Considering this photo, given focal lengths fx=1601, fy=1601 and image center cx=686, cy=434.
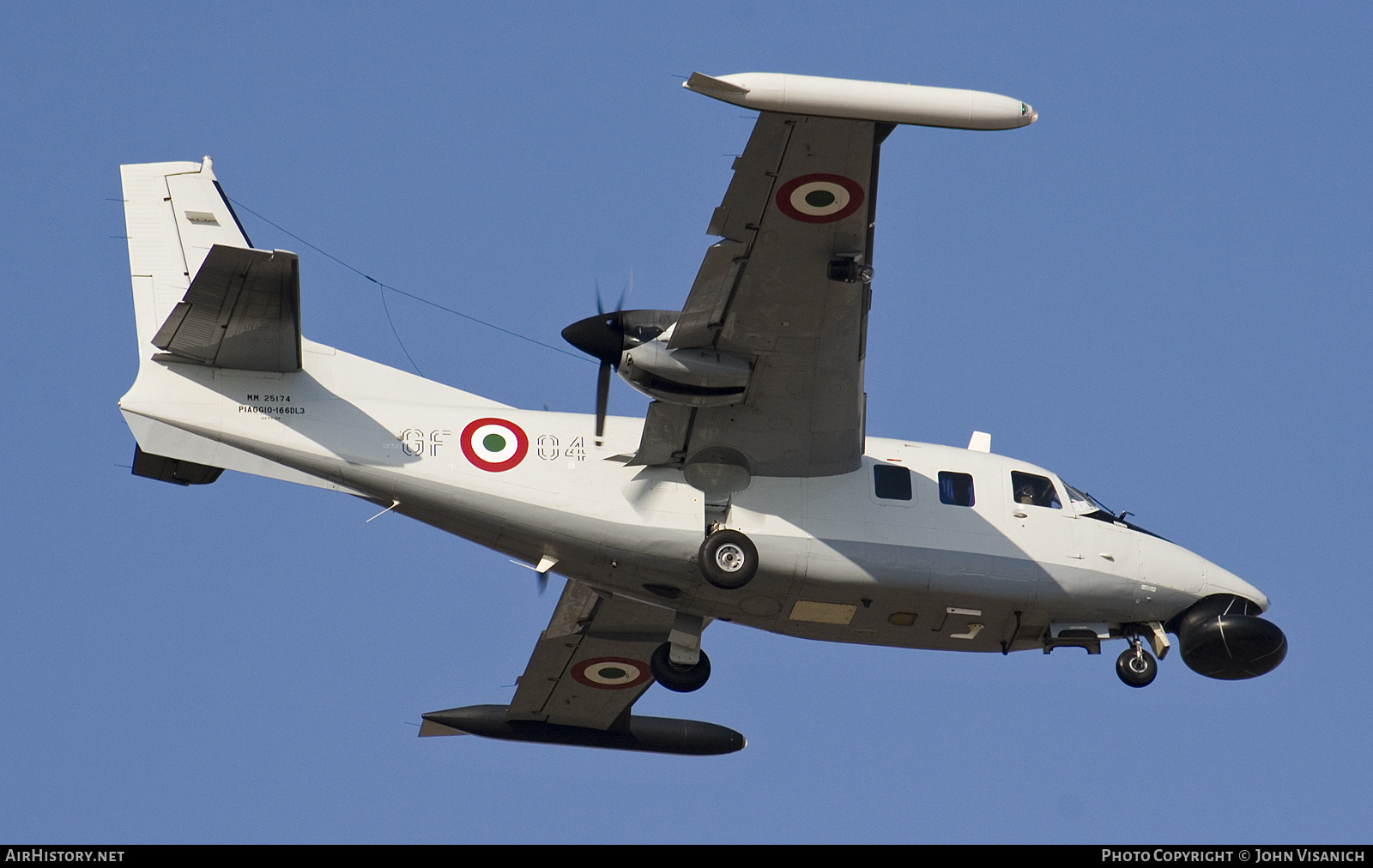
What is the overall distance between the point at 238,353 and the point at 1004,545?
10.7m

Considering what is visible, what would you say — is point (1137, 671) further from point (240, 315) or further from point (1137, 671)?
point (240, 315)

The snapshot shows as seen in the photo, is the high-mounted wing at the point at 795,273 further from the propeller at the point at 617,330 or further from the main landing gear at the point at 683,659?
the main landing gear at the point at 683,659

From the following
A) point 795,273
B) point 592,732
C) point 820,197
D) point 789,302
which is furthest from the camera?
point 592,732

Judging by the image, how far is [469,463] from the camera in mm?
21250

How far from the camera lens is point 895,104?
16703 mm

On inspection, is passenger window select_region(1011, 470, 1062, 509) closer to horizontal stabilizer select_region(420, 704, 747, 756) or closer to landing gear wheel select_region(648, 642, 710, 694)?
landing gear wheel select_region(648, 642, 710, 694)

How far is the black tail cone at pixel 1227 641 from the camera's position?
2255 cm

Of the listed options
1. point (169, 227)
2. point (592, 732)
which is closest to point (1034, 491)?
point (592, 732)

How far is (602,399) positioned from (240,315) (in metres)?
4.71

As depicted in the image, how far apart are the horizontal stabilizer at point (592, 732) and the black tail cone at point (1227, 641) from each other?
830 cm

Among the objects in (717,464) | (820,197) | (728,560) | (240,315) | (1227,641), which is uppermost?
(820,197)
